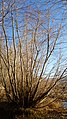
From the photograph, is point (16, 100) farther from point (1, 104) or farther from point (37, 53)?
point (37, 53)

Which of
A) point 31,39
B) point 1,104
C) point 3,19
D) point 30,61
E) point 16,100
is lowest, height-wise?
point 1,104

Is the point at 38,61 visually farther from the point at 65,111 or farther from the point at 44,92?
the point at 65,111

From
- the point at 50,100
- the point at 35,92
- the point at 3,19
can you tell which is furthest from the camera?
the point at 50,100

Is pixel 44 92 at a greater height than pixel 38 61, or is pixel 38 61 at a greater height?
pixel 38 61

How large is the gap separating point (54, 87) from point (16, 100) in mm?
1357

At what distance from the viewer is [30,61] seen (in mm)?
8094

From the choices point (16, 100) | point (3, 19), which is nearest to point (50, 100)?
point (16, 100)

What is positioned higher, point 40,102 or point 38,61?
point 38,61

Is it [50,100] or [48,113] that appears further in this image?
[50,100]

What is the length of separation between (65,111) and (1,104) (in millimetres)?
2344

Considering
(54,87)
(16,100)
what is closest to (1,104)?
(16,100)

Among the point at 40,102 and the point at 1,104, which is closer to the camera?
the point at 40,102

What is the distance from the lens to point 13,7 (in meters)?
7.34

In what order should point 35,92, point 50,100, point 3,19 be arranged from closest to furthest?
point 3,19, point 35,92, point 50,100
